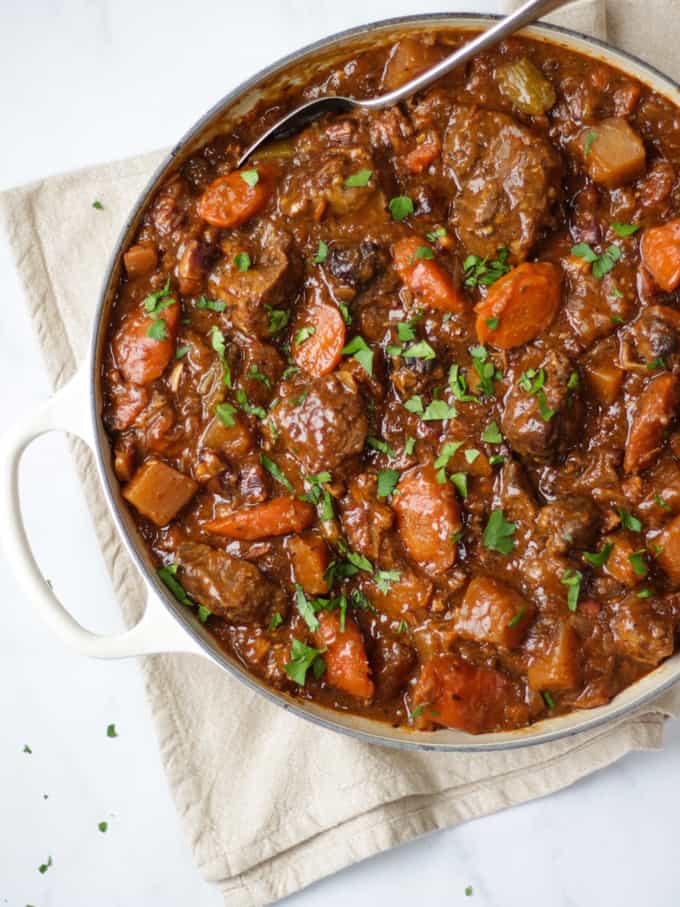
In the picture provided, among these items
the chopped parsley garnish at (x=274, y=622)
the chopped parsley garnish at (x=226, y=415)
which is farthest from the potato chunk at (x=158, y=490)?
the chopped parsley garnish at (x=274, y=622)

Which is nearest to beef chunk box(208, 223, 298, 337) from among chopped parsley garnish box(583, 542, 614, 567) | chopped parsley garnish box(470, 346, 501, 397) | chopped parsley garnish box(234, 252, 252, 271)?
chopped parsley garnish box(234, 252, 252, 271)

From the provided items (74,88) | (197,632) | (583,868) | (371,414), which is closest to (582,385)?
(371,414)

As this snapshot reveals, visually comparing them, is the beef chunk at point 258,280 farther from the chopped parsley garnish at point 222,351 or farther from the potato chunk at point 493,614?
the potato chunk at point 493,614

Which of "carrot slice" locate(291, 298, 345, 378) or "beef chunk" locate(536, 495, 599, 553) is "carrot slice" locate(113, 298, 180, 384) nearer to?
"carrot slice" locate(291, 298, 345, 378)

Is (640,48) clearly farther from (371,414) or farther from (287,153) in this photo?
(371,414)

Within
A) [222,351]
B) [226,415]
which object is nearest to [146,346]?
[222,351]

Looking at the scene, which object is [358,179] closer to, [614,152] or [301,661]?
[614,152]
